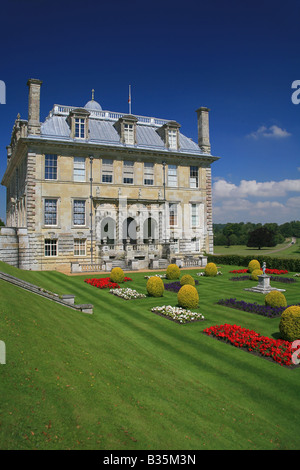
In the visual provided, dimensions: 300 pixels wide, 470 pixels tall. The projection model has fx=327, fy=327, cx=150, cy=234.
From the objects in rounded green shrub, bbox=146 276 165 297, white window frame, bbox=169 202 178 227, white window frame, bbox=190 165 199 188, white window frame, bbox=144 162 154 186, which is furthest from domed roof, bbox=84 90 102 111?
rounded green shrub, bbox=146 276 165 297

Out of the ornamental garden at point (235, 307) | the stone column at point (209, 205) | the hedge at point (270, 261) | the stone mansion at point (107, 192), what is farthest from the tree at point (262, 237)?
the ornamental garden at point (235, 307)

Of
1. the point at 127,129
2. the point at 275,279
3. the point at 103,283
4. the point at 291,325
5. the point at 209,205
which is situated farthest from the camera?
the point at 209,205

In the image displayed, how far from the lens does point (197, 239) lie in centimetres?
4462

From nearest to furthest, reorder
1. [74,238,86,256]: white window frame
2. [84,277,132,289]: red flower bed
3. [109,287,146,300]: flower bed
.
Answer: [109,287,146,300]: flower bed → [84,277,132,289]: red flower bed → [74,238,86,256]: white window frame

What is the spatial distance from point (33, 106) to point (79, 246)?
16.1m

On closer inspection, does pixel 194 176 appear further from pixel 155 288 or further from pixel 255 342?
pixel 255 342

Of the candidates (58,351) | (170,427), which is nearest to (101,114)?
(58,351)

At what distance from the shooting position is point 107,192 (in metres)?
39.2

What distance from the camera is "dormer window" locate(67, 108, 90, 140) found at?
37.8 m

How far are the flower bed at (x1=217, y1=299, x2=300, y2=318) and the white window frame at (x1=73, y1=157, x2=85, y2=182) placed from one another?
2446 centimetres

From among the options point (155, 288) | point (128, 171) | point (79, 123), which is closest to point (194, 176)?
point (128, 171)

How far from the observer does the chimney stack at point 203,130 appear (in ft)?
146

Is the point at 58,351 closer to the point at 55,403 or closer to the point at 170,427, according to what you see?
the point at 55,403

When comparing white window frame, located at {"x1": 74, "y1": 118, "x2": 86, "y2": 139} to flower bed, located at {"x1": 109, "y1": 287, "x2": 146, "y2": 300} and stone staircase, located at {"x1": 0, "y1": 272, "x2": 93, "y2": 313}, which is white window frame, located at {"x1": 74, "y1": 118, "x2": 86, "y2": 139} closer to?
flower bed, located at {"x1": 109, "y1": 287, "x2": 146, "y2": 300}
